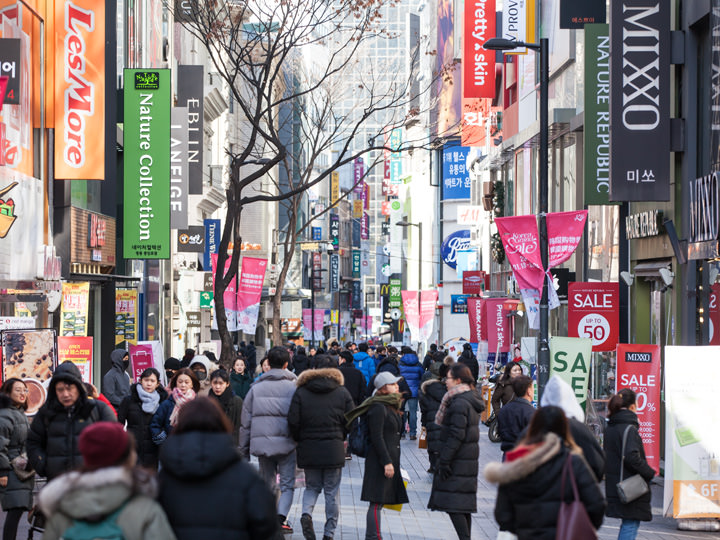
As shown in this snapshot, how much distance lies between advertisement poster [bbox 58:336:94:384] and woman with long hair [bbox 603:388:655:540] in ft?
28.2

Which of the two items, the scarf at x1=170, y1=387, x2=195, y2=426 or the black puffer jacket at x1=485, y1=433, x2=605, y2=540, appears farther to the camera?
the scarf at x1=170, y1=387, x2=195, y2=426

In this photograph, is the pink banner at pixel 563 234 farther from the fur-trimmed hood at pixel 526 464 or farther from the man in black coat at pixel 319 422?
the fur-trimmed hood at pixel 526 464

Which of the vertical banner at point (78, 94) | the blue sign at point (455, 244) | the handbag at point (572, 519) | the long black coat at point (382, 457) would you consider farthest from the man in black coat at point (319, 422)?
the blue sign at point (455, 244)

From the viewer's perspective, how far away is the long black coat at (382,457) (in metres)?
10.8

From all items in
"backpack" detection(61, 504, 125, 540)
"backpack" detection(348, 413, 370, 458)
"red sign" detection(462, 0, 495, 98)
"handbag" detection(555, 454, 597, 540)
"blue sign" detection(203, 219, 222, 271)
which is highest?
"red sign" detection(462, 0, 495, 98)

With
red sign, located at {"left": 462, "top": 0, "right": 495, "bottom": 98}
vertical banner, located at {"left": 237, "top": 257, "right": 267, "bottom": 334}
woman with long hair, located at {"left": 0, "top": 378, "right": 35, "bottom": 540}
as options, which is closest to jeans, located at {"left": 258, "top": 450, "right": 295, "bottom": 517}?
woman with long hair, located at {"left": 0, "top": 378, "right": 35, "bottom": 540}

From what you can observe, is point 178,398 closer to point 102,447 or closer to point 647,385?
point 647,385

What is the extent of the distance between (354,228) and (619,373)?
491ft

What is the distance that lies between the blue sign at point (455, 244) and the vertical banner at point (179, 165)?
1128 inches

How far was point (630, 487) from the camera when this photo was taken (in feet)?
32.8

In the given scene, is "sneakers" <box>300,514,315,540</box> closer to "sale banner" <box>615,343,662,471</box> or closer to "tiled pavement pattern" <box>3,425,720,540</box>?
"tiled pavement pattern" <box>3,425,720,540</box>

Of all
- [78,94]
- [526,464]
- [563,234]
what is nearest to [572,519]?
[526,464]

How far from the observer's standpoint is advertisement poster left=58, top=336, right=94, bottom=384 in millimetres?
16516

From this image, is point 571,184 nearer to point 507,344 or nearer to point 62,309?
point 507,344
